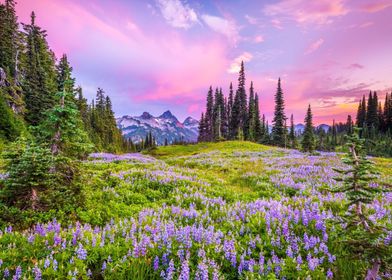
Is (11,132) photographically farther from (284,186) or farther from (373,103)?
(373,103)

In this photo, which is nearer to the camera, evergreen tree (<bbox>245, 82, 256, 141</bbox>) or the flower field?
the flower field

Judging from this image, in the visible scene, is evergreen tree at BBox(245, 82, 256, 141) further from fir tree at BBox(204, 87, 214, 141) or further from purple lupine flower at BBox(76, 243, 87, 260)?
purple lupine flower at BBox(76, 243, 87, 260)

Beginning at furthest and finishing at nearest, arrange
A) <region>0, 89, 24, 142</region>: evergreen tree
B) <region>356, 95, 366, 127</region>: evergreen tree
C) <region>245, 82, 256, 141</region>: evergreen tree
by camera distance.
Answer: <region>356, 95, 366, 127</region>: evergreen tree
<region>245, 82, 256, 141</region>: evergreen tree
<region>0, 89, 24, 142</region>: evergreen tree

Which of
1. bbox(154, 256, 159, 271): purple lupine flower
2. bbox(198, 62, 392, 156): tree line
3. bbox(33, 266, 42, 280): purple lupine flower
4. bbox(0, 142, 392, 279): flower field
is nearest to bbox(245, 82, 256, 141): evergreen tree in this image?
bbox(198, 62, 392, 156): tree line

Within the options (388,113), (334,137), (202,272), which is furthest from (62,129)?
(334,137)

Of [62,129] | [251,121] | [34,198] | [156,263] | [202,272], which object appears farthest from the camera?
[251,121]

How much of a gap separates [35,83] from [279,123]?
217ft

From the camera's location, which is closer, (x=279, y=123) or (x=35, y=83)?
(x=35, y=83)

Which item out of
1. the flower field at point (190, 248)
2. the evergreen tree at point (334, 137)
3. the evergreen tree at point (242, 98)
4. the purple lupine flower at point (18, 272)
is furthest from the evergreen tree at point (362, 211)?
the evergreen tree at point (334, 137)

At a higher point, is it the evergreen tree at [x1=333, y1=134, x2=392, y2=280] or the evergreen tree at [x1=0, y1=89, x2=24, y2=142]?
the evergreen tree at [x1=0, y1=89, x2=24, y2=142]

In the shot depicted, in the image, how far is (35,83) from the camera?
4897 centimetres

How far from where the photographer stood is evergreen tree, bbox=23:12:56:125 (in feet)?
151

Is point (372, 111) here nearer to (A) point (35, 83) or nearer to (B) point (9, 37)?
(A) point (35, 83)

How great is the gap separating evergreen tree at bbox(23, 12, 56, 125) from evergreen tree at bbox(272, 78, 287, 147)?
6221cm
